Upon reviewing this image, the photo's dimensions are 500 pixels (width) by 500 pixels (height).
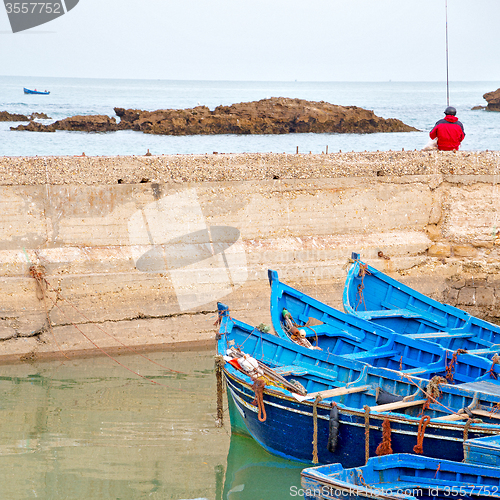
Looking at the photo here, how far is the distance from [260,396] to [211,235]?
419 cm

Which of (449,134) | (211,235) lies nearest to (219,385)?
(211,235)

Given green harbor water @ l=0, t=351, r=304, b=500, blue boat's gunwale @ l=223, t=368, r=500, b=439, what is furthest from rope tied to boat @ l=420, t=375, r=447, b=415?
green harbor water @ l=0, t=351, r=304, b=500

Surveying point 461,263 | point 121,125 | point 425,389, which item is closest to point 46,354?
point 425,389

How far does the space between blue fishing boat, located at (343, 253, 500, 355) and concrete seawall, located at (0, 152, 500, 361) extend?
1.29 metres

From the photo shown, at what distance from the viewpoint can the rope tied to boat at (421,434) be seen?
6.05 metres

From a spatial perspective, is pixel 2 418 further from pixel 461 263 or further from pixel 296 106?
pixel 296 106

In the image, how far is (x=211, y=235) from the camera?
10.5m

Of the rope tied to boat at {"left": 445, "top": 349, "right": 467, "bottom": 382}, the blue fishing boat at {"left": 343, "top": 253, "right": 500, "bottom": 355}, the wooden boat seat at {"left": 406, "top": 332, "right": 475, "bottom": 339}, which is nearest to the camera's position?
the rope tied to boat at {"left": 445, "top": 349, "right": 467, "bottom": 382}

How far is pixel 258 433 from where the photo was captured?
7.29m

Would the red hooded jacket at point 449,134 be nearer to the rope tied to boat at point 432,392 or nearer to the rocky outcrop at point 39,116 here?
the rope tied to boat at point 432,392

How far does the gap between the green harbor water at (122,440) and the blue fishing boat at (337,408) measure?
1.45 ft

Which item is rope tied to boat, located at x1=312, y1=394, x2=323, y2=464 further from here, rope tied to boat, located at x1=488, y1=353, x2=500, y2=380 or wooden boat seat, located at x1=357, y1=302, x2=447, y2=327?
wooden boat seat, located at x1=357, y1=302, x2=447, y2=327

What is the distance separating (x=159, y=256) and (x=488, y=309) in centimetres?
619

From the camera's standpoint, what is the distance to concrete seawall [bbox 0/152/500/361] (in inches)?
385
